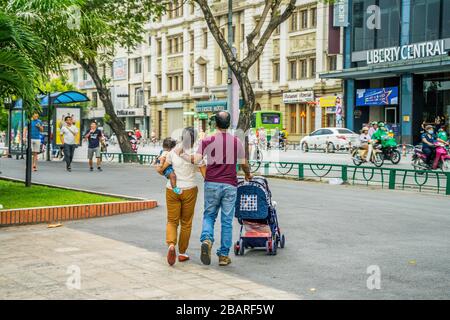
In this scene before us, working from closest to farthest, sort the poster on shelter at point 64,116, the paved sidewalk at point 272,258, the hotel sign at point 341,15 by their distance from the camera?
the paved sidewalk at point 272,258, the poster on shelter at point 64,116, the hotel sign at point 341,15

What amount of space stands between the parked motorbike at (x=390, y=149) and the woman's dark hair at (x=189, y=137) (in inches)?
777

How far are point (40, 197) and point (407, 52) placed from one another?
32652 mm

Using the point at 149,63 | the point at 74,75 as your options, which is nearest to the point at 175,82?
the point at 149,63

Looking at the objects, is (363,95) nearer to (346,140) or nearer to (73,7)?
(346,140)

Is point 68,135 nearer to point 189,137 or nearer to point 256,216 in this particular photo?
point 256,216

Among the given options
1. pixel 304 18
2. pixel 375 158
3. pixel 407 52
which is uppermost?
pixel 304 18

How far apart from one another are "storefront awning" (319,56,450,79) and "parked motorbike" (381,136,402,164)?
11983 mm

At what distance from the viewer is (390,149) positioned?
27.0m

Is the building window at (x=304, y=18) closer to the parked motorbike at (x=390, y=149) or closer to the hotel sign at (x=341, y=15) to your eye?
the hotel sign at (x=341, y=15)

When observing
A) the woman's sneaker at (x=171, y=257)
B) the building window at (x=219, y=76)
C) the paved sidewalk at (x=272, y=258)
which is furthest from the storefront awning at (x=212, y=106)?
the woman's sneaker at (x=171, y=257)

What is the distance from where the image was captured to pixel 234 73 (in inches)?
Answer: 902

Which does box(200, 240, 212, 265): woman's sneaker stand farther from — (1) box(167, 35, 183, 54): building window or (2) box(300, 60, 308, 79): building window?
(1) box(167, 35, 183, 54): building window

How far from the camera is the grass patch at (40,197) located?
12.2 m
